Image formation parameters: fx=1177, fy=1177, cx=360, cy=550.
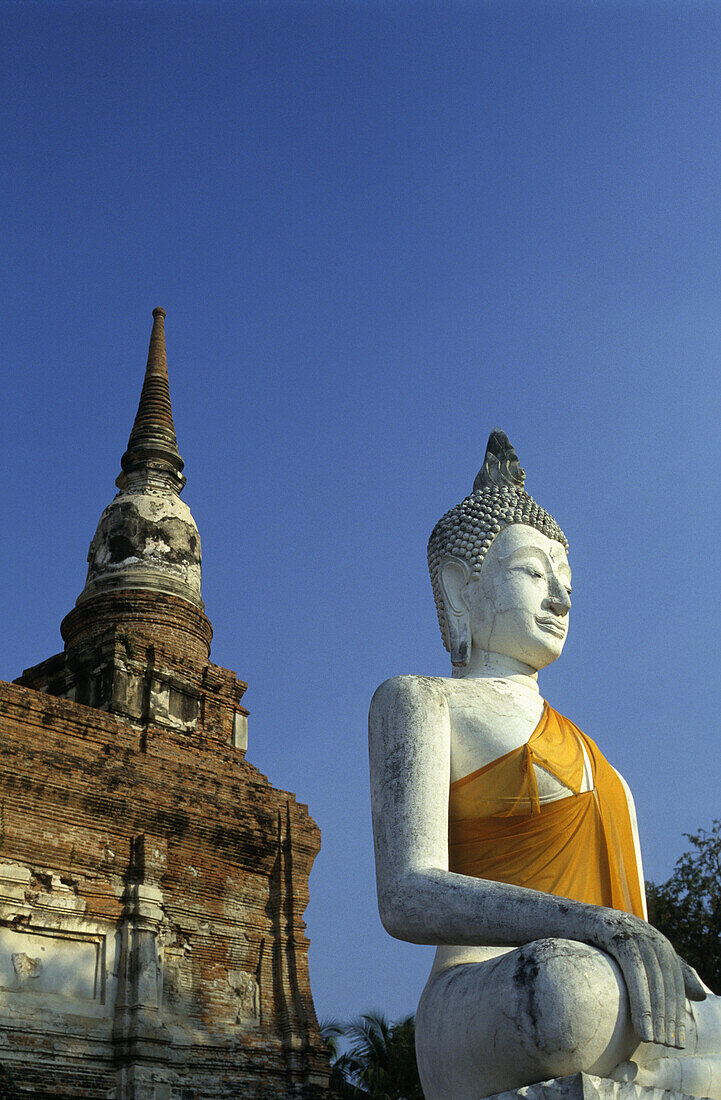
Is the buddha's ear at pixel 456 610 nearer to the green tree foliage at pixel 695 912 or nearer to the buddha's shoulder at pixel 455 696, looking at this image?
the buddha's shoulder at pixel 455 696

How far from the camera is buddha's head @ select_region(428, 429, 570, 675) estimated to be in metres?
4.68

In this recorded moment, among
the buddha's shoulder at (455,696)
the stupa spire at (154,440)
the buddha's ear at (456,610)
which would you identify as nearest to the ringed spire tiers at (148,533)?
the stupa spire at (154,440)

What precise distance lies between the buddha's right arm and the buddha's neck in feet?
1.33

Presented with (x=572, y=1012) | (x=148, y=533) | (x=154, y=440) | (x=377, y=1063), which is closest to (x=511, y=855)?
(x=572, y=1012)

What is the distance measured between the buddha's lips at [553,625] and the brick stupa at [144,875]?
30.7 feet

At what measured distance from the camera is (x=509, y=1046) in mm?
3164

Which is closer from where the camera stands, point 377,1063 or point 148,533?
point 148,533

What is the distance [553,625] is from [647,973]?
174cm

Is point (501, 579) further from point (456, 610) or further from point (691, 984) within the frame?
point (691, 984)

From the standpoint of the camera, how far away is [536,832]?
410cm

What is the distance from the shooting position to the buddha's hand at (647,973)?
3125 mm

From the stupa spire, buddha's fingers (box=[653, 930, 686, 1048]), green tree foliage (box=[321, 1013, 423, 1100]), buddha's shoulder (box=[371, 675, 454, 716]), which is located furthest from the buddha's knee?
green tree foliage (box=[321, 1013, 423, 1100])

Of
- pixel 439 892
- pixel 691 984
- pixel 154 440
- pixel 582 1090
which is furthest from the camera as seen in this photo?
pixel 154 440

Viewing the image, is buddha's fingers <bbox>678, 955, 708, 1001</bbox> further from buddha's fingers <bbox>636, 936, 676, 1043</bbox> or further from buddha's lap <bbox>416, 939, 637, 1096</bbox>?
buddha's lap <bbox>416, 939, 637, 1096</bbox>
